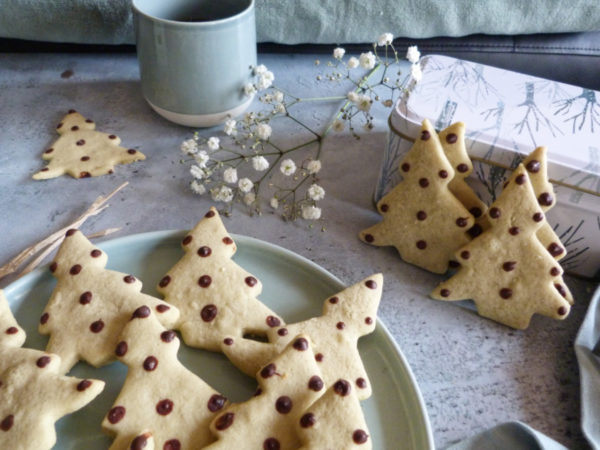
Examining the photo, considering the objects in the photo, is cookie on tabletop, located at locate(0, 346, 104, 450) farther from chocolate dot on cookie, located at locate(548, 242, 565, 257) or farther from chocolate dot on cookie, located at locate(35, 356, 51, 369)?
chocolate dot on cookie, located at locate(548, 242, 565, 257)

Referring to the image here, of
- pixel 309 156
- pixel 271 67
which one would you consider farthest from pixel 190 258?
pixel 271 67

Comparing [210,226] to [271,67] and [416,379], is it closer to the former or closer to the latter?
[416,379]

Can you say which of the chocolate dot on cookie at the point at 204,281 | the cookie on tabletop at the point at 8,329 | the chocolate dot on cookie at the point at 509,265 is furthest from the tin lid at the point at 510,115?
the cookie on tabletop at the point at 8,329

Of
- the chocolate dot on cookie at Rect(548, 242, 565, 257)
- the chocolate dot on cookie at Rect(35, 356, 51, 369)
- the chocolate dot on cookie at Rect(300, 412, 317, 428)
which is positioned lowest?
the chocolate dot on cookie at Rect(35, 356, 51, 369)

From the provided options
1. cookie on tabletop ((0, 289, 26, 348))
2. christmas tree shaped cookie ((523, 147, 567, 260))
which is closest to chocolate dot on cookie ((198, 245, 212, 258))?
A: cookie on tabletop ((0, 289, 26, 348))

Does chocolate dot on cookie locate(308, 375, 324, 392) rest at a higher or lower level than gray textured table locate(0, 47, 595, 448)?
higher

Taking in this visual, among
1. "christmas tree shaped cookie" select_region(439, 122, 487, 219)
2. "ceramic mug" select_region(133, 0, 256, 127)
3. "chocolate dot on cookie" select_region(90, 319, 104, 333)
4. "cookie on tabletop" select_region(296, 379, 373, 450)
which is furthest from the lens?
"ceramic mug" select_region(133, 0, 256, 127)

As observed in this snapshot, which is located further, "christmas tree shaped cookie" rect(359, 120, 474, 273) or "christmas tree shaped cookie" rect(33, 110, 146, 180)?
"christmas tree shaped cookie" rect(33, 110, 146, 180)
